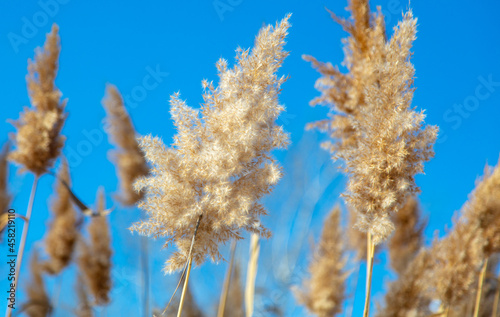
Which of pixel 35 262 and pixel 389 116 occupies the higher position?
pixel 35 262

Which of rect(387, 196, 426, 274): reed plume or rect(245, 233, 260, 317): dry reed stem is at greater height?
rect(387, 196, 426, 274): reed plume

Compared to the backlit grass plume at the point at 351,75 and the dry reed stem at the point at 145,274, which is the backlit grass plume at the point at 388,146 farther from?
the dry reed stem at the point at 145,274

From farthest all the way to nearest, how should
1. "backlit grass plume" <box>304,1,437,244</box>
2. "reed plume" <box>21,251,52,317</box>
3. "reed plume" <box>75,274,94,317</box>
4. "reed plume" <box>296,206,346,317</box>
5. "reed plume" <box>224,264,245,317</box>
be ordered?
1. "reed plume" <box>296,206,346,317</box>
2. "reed plume" <box>21,251,52,317</box>
3. "reed plume" <box>75,274,94,317</box>
4. "reed plume" <box>224,264,245,317</box>
5. "backlit grass plume" <box>304,1,437,244</box>

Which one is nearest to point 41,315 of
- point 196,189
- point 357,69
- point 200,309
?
point 200,309

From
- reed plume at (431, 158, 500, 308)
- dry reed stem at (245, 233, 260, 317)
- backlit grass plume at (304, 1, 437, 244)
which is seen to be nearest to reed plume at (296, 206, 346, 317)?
reed plume at (431, 158, 500, 308)

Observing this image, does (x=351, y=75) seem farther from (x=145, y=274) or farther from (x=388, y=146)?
(x=145, y=274)

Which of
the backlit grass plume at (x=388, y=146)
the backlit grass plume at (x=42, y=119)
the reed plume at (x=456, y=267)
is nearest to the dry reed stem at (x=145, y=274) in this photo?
the backlit grass plume at (x=42, y=119)

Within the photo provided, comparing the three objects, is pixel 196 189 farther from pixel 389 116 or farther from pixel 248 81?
pixel 389 116

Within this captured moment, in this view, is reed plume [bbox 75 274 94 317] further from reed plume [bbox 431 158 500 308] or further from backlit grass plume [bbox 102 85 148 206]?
reed plume [bbox 431 158 500 308]
